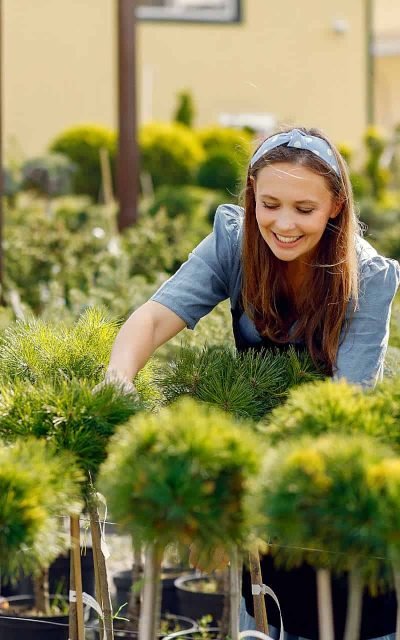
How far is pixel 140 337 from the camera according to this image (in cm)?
216

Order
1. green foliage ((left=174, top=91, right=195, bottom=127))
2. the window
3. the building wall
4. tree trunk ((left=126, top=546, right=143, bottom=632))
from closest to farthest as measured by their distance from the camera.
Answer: tree trunk ((left=126, top=546, right=143, bottom=632)) < green foliage ((left=174, top=91, right=195, bottom=127)) < the window < the building wall

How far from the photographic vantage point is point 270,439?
1610 mm

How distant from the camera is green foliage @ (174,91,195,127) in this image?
17.6m

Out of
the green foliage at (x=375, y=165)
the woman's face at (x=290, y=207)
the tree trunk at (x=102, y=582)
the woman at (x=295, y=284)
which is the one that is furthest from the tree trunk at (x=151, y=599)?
the green foliage at (x=375, y=165)

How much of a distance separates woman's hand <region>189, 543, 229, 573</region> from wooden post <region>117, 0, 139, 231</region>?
5942mm

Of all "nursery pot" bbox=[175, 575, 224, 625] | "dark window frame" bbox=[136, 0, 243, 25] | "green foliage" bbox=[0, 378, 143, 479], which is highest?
"dark window frame" bbox=[136, 0, 243, 25]

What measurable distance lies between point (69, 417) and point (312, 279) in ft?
2.27

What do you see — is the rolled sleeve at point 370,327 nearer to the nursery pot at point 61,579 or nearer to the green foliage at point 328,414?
the green foliage at point 328,414

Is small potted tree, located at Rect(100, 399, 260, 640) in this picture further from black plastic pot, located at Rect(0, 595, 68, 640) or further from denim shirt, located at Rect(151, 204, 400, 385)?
black plastic pot, located at Rect(0, 595, 68, 640)

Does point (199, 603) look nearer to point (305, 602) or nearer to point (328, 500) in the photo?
point (305, 602)

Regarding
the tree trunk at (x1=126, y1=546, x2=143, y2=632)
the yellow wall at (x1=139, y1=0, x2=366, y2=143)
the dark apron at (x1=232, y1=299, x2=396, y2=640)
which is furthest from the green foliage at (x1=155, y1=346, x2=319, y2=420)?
the yellow wall at (x1=139, y1=0, x2=366, y2=143)

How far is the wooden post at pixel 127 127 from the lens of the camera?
7.63 m

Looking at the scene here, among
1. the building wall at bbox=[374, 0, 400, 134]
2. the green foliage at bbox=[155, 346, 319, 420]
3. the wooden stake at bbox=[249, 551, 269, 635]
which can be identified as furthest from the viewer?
the building wall at bbox=[374, 0, 400, 134]

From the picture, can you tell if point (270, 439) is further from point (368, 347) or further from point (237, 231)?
point (237, 231)
